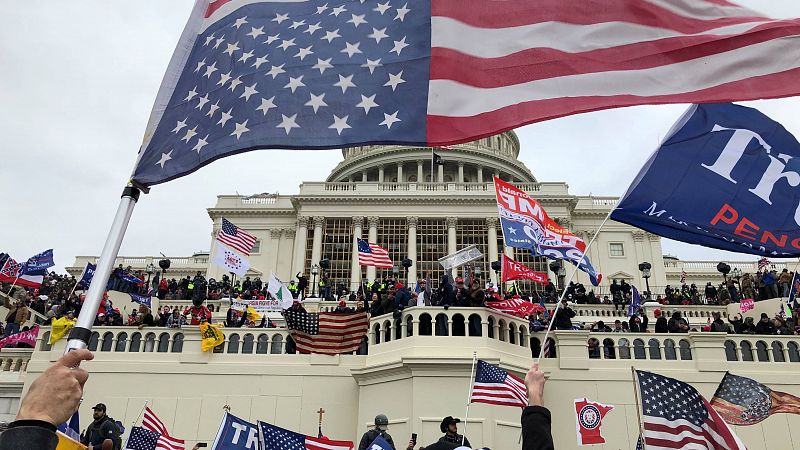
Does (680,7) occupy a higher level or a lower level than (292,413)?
higher

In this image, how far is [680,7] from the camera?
5.76 metres

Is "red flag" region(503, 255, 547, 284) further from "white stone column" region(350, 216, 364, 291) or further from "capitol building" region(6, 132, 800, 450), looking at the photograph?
"white stone column" region(350, 216, 364, 291)

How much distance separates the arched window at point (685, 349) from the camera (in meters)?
17.3

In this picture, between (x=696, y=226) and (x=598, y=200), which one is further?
(x=598, y=200)

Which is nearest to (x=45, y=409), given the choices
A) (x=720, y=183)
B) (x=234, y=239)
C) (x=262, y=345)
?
(x=720, y=183)

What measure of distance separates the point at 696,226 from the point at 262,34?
5.33m

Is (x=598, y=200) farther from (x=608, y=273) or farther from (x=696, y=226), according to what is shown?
(x=696, y=226)

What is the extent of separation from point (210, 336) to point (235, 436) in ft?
34.5

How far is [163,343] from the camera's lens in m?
18.2

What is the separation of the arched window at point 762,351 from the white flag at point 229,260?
1913 cm

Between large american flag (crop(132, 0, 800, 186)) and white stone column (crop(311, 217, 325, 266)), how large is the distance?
4858cm

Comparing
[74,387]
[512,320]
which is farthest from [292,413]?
[74,387]

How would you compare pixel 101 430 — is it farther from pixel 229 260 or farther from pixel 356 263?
pixel 356 263

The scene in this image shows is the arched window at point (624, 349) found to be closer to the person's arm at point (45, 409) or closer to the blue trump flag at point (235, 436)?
the blue trump flag at point (235, 436)
